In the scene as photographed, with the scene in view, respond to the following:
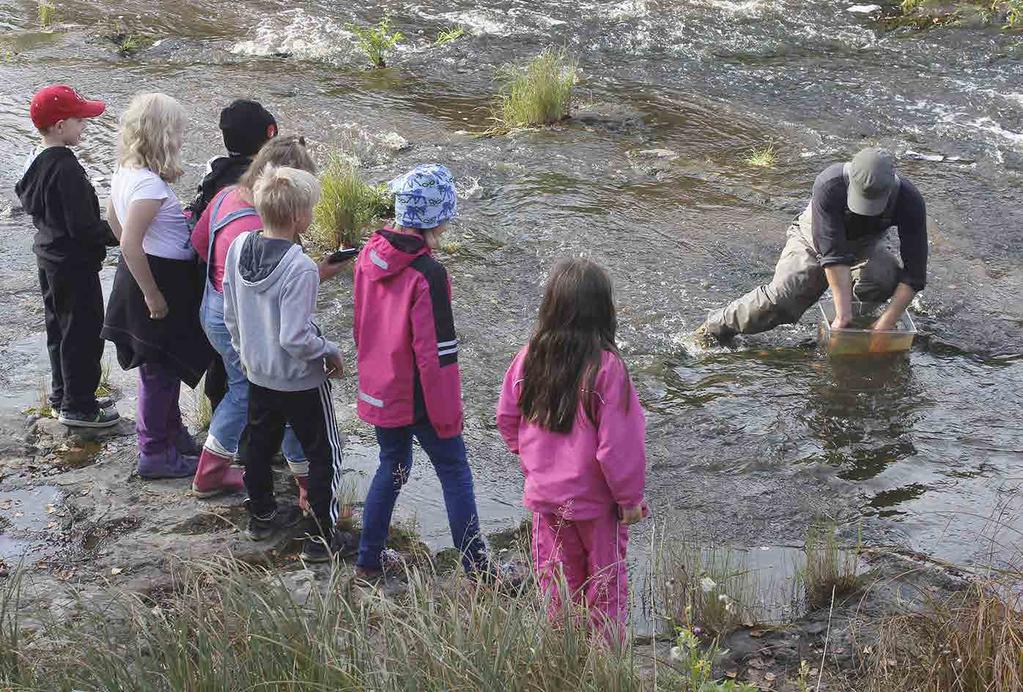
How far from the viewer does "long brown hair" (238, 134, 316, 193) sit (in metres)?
4.65

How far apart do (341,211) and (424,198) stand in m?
4.03

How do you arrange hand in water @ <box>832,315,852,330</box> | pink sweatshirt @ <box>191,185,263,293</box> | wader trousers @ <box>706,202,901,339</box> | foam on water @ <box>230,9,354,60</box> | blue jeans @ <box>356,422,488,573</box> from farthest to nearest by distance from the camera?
1. foam on water @ <box>230,9,354,60</box>
2. wader trousers @ <box>706,202,901,339</box>
3. hand in water @ <box>832,315,852,330</box>
4. pink sweatshirt @ <box>191,185,263,293</box>
5. blue jeans @ <box>356,422,488,573</box>

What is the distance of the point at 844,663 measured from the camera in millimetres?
4219

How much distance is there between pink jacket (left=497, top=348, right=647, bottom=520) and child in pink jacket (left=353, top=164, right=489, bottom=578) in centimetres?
39

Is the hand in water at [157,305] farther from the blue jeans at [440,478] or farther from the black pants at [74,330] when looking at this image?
the blue jeans at [440,478]

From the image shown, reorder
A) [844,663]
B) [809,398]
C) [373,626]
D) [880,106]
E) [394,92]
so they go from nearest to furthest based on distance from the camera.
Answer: [373,626] < [844,663] < [809,398] < [880,106] < [394,92]

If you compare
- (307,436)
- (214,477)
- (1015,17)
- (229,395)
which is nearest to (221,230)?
(229,395)

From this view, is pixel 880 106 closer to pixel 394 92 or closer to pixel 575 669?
pixel 394 92

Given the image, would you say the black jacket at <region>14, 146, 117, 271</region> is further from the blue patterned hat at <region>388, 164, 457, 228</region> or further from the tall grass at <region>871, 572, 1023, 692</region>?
the tall grass at <region>871, 572, 1023, 692</region>

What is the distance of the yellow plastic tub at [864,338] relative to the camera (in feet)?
21.8

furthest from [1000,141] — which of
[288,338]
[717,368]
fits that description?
[288,338]

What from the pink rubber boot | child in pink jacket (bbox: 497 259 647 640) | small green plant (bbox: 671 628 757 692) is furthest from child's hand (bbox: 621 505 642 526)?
the pink rubber boot

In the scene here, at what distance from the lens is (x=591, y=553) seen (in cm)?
414

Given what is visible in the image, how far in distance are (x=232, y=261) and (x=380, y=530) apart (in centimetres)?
130
